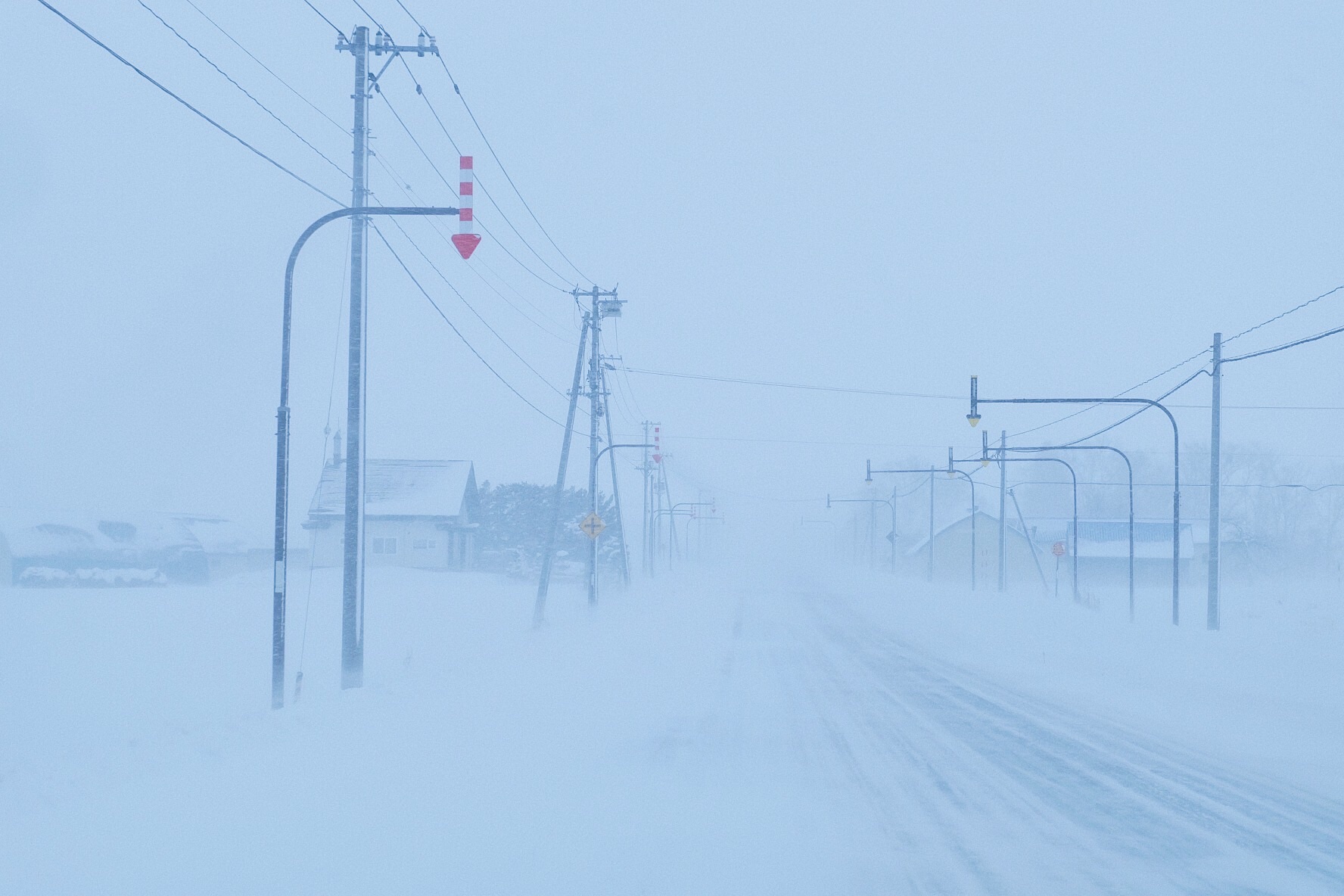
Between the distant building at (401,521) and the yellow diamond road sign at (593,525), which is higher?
the yellow diamond road sign at (593,525)

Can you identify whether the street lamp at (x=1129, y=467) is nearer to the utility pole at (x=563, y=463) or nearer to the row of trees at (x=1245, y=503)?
the utility pole at (x=563, y=463)

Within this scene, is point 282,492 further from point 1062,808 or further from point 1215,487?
point 1215,487

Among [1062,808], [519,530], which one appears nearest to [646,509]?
[519,530]

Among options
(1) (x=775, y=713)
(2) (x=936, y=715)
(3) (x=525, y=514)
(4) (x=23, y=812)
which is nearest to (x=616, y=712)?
(1) (x=775, y=713)

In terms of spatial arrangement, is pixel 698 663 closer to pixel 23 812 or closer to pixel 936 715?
pixel 936 715

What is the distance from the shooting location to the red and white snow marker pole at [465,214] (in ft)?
39.7

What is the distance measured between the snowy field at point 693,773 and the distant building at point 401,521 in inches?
1378

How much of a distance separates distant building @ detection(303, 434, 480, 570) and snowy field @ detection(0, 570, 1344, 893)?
35.0 m

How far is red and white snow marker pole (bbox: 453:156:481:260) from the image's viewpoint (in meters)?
12.1

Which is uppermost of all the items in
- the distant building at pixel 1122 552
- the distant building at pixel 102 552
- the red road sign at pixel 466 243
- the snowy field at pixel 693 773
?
the red road sign at pixel 466 243

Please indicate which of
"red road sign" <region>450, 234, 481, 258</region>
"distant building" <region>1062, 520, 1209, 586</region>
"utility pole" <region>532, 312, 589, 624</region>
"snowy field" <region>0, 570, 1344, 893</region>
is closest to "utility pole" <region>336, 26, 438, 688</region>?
"snowy field" <region>0, 570, 1344, 893</region>

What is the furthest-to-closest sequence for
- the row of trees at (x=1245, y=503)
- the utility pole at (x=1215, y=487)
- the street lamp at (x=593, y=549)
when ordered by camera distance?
the row of trees at (x=1245, y=503), the street lamp at (x=593, y=549), the utility pole at (x=1215, y=487)

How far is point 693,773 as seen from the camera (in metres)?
10.2

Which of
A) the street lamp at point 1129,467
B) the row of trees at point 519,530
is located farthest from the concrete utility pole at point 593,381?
the row of trees at point 519,530
